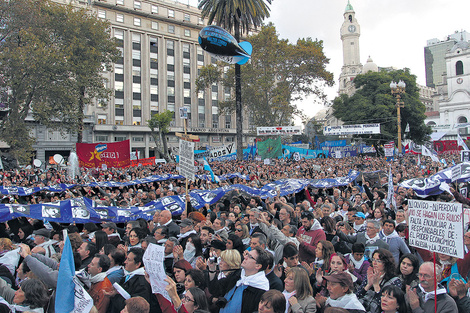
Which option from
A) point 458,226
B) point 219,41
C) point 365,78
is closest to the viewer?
point 458,226

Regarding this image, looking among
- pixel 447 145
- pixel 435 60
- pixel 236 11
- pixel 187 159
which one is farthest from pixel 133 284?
pixel 435 60

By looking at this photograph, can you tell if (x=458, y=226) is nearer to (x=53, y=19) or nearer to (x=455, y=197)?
(x=455, y=197)

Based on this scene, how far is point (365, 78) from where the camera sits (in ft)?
169

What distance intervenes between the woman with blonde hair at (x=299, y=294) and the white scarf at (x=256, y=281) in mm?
239

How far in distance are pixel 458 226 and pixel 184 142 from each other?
21.0 feet

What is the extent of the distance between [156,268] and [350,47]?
11356 centimetres

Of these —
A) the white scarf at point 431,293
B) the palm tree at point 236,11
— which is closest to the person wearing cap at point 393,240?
the white scarf at point 431,293

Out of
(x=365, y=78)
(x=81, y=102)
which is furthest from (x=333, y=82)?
(x=81, y=102)

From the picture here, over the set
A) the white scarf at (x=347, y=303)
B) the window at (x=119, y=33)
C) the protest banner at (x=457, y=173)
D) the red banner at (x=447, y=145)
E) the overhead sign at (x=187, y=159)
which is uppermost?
the window at (x=119, y=33)

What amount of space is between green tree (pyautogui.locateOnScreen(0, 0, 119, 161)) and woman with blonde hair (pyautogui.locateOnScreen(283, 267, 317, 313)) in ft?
73.5

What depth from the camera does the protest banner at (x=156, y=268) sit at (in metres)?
3.54

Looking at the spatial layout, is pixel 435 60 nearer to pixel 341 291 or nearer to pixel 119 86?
pixel 119 86

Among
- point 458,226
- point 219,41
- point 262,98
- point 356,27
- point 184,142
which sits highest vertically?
point 356,27

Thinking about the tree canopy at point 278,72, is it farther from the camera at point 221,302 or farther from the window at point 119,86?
the camera at point 221,302
